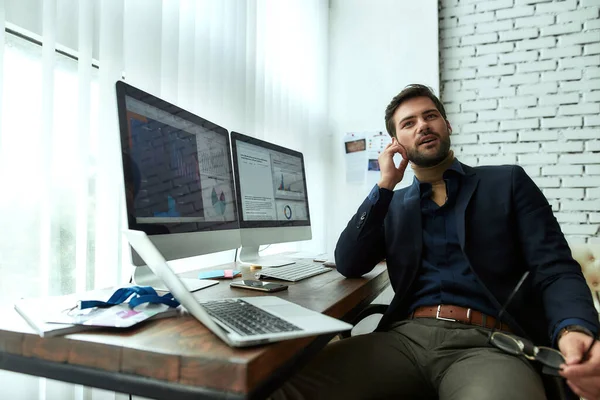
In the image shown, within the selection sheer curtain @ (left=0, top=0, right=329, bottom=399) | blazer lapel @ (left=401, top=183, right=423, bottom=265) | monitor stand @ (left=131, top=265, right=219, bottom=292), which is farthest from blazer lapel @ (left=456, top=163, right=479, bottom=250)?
sheer curtain @ (left=0, top=0, right=329, bottom=399)

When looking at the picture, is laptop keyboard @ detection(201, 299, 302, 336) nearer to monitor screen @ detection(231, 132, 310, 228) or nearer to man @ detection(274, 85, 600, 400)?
man @ detection(274, 85, 600, 400)

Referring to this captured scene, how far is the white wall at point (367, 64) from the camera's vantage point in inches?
124

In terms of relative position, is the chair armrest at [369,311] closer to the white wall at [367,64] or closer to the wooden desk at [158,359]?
the wooden desk at [158,359]

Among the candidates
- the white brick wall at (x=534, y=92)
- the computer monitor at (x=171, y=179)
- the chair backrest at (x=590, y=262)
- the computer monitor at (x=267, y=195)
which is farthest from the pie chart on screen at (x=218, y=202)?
the white brick wall at (x=534, y=92)

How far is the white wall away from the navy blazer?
183cm

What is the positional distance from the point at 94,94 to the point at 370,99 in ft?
7.63

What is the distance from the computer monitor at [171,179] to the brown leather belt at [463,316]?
0.66 m

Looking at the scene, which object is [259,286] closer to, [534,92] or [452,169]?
[452,169]

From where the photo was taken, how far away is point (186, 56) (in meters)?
1.68

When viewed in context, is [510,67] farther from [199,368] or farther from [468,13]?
[199,368]

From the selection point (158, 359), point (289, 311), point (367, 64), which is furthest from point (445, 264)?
point (367, 64)

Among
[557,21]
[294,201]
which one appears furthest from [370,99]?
[294,201]

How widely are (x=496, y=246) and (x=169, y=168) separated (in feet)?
3.18

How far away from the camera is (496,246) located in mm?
1237
